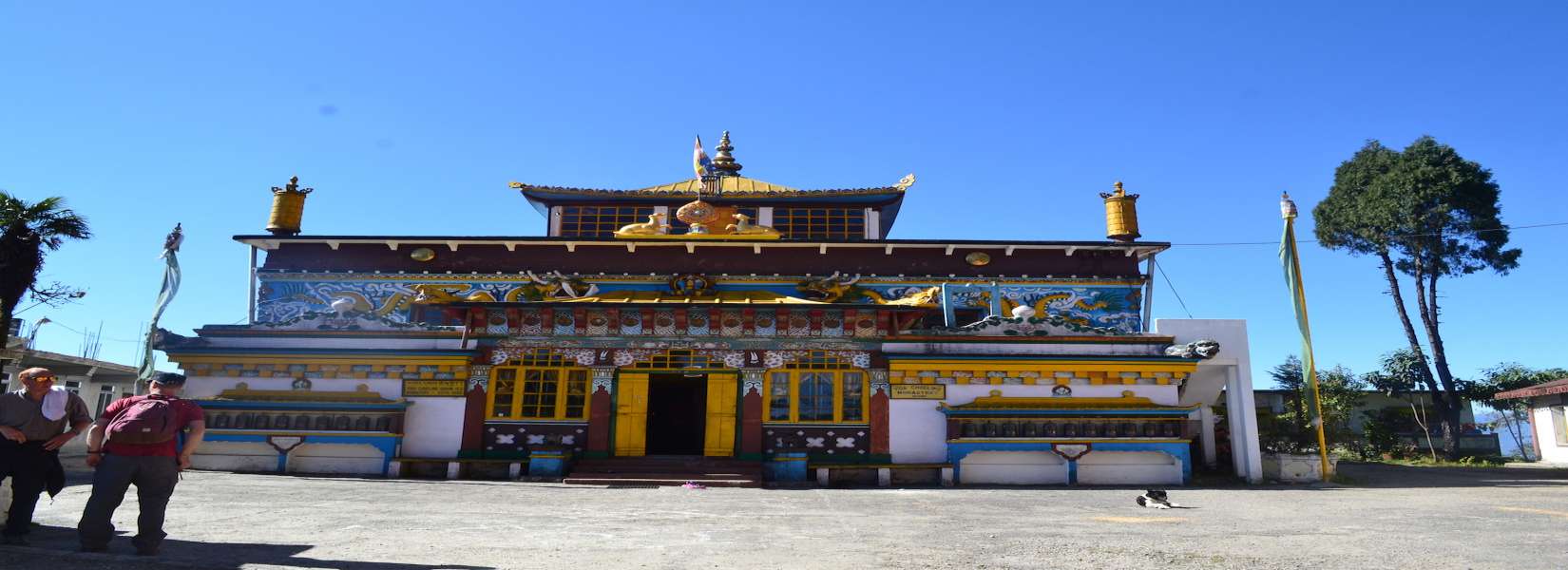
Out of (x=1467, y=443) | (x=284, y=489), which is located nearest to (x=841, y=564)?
(x=284, y=489)

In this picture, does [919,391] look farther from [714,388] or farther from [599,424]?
[599,424]

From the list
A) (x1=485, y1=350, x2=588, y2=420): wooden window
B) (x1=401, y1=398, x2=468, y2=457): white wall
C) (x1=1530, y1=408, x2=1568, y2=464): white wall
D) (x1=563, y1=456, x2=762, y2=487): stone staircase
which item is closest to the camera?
(x1=563, y1=456, x2=762, y2=487): stone staircase

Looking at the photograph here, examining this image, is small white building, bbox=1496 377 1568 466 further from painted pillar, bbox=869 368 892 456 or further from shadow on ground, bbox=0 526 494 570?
shadow on ground, bbox=0 526 494 570

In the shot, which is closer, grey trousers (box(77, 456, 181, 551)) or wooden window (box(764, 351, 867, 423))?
grey trousers (box(77, 456, 181, 551))

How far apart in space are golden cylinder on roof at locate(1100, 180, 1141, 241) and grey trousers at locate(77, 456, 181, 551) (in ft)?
68.9

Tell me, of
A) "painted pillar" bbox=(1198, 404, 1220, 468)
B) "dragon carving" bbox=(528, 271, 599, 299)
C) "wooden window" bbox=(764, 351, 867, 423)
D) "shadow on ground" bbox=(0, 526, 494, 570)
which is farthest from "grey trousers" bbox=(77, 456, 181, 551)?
"painted pillar" bbox=(1198, 404, 1220, 468)

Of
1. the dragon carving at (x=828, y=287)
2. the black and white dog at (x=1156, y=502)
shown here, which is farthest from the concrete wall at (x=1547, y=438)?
the black and white dog at (x=1156, y=502)

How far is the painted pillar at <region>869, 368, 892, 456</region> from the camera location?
18.0 meters

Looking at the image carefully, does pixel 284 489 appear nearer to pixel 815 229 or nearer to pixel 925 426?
pixel 925 426

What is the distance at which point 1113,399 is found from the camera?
58.5 ft

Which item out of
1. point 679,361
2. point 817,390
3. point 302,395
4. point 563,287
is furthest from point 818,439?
point 302,395

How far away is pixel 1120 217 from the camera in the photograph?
74.2 ft

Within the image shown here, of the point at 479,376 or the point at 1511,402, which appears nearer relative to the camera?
the point at 479,376

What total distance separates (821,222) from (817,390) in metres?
7.47
